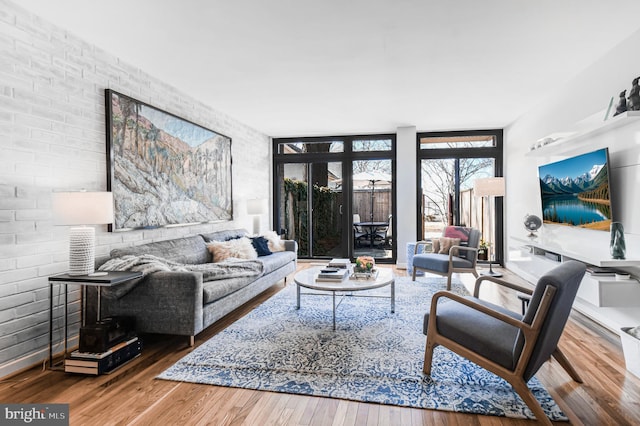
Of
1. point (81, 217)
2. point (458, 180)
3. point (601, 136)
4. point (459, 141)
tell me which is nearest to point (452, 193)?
point (458, 180)

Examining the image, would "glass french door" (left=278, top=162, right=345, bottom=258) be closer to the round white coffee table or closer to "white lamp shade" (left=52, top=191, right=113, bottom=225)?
the round white coffee table

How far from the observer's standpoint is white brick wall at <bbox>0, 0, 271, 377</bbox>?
240cm

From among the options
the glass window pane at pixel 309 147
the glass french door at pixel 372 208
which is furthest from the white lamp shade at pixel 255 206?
the glass french door at pixel 372 208

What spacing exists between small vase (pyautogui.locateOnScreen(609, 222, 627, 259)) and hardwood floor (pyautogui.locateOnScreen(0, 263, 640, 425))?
80 centimetres

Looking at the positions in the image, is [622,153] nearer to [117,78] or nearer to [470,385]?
[470,385]

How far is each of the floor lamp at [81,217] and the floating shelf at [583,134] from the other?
3989 millimetres

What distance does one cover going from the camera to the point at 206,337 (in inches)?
121

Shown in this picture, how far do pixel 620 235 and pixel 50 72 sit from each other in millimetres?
4732

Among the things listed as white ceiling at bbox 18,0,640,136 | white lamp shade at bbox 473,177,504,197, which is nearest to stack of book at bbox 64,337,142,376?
white ceiling at bbox 18,0,640,136

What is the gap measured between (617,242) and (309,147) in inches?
210

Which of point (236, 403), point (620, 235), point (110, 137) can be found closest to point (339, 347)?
point (236, 403)

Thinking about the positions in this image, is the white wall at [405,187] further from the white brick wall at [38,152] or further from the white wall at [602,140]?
the white brick wall at [38,152]

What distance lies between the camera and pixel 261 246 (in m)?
5.00

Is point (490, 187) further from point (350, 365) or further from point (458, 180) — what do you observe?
point (350, 365)
